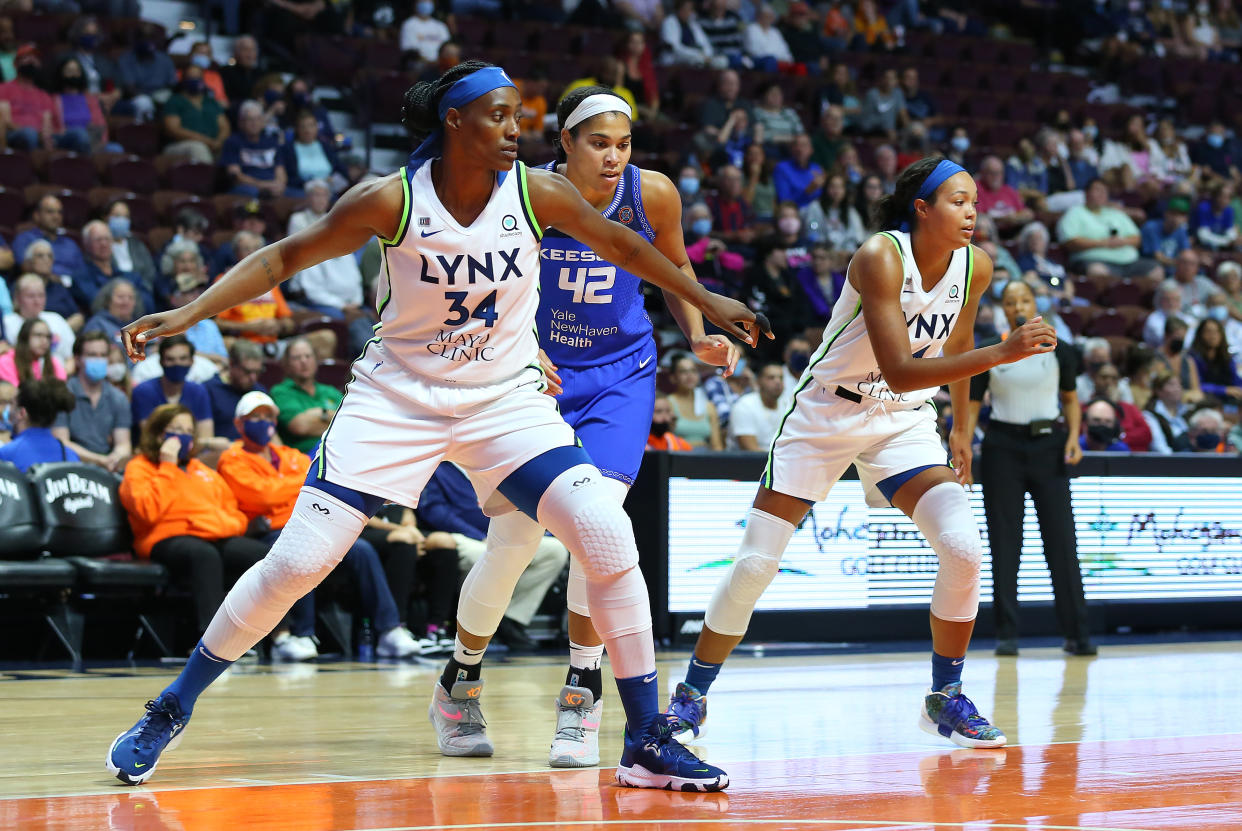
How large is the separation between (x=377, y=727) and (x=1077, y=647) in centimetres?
→ 503

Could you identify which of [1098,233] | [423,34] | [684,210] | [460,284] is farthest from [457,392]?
[1098,233]

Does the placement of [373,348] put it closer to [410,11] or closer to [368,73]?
[368,73]

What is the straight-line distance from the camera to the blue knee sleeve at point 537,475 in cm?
409

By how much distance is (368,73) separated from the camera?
46.6 feet

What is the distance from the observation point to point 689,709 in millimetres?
5086

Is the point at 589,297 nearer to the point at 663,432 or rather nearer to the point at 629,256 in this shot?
the point at 629,256

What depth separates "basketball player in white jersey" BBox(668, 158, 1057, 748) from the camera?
16.3 feet

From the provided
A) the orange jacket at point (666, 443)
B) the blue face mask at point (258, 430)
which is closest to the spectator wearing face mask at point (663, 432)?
the orange jacket at point (666, 443)

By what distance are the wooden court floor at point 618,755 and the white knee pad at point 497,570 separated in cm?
43

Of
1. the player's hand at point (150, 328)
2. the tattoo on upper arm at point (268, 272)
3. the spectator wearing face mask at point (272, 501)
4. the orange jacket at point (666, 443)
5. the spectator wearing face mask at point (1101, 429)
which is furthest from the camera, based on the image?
the spectator wearing face mask at point (1101, 429)

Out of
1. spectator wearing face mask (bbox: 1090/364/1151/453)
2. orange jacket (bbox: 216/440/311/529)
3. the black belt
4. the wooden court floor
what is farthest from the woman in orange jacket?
spectator wearing face mask (bbox: 1090/364/1151/453)

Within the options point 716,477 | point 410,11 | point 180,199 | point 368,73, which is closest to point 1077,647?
point 716,477

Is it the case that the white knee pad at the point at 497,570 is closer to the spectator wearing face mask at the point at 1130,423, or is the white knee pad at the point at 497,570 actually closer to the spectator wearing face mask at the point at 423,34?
the spectator wearing face mask at the point at 1130,423

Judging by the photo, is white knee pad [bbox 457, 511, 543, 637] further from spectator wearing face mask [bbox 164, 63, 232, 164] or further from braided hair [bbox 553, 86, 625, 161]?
spectator wearing face mask [bbox 164, 63, 232, 164]
